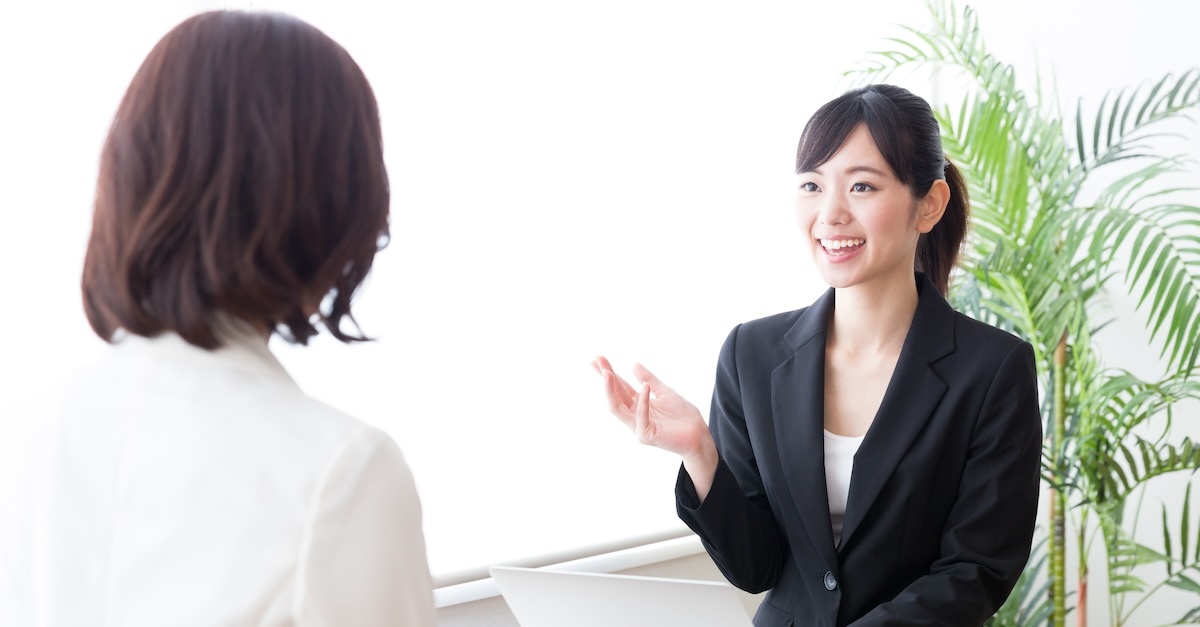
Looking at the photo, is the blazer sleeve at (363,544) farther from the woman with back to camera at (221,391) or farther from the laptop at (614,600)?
the laptop at (614,600)

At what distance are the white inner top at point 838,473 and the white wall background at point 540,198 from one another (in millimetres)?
1081

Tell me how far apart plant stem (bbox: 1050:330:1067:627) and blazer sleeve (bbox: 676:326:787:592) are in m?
1.18

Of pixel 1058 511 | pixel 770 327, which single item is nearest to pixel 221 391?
pixel 770 327

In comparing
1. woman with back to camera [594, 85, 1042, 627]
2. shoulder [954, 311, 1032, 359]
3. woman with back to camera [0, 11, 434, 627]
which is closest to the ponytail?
woman with back to camera [594, 85, 1042, 627]

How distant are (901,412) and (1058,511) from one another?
128 centimetres

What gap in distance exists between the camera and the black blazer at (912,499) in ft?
5.36

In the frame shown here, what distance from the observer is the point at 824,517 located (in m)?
1.69

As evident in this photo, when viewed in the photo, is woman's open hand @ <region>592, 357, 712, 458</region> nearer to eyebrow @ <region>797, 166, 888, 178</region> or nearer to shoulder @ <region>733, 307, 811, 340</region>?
shoulder @ <region>733, 307, 811, 340</region>

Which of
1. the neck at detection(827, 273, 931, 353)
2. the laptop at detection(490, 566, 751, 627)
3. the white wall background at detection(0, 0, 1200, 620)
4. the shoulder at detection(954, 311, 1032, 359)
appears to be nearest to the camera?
the laptop at detection(490, 566, 751, 627)

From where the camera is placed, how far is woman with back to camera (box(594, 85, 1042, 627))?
1.65 metres

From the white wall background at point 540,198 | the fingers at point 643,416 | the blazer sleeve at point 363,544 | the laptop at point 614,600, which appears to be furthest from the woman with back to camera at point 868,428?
the white wall background at point 540,198

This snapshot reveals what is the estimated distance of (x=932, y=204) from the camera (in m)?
1.80

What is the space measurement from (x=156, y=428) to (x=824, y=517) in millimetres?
1128

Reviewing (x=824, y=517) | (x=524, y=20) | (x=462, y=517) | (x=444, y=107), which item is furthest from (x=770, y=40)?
(x=824, y=517)
